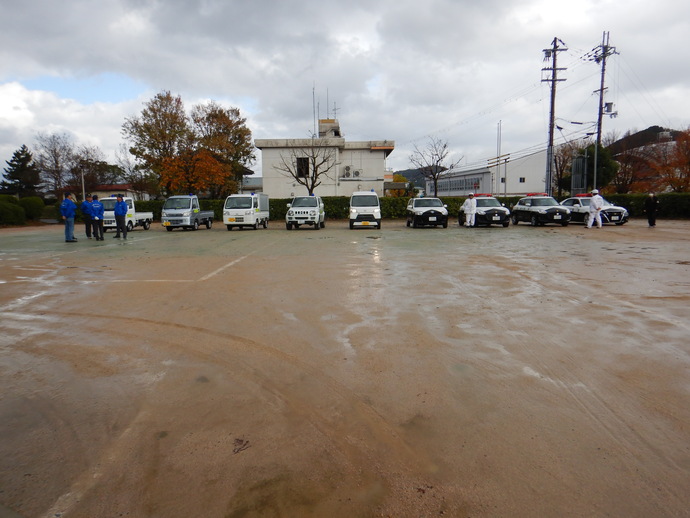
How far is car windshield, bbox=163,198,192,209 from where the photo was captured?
2558cm

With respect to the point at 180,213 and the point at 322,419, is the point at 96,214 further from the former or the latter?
the point at 322,419

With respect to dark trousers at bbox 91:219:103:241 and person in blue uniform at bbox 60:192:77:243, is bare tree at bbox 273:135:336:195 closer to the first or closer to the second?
dark trousers at bbox 91:219:103:241

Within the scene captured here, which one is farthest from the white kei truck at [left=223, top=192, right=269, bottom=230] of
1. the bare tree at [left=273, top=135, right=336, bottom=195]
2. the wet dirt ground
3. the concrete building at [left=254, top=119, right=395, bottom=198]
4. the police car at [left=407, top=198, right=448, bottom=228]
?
the wet dirt ground

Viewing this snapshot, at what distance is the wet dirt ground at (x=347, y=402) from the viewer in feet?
8.54

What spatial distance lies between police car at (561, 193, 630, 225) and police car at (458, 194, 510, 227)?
4645mm

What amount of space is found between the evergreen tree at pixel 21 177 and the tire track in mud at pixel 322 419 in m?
73.9

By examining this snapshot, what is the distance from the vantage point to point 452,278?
9.37m

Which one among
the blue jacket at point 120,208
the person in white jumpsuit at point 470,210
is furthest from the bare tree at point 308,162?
the blue jacket at point 120,208

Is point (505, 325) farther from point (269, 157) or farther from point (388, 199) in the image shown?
point (269, 157)

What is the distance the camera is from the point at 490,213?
2477 centimetres

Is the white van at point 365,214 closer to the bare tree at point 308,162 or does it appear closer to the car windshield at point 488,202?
the car windshield at point 488,202

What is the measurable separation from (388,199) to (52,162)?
4358 cm

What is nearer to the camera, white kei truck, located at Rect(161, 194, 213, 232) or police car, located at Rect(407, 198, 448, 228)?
police car, located at Rect(407, 198, 448, 228)

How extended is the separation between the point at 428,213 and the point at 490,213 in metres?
3.22
